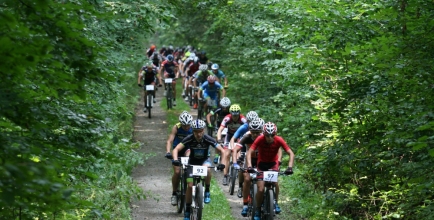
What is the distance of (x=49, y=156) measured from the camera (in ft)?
18.0

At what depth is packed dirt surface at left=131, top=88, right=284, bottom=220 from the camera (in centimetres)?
1288

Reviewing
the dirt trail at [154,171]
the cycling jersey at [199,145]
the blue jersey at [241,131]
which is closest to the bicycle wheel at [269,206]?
the cycling jersey at [199,145]

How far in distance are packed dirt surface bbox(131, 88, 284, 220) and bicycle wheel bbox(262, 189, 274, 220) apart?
6.33ft

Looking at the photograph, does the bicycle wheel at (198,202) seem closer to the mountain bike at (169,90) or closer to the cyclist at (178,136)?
the cyclist at (178,136)

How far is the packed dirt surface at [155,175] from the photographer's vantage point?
507 inches

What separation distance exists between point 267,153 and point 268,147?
125 millimetres

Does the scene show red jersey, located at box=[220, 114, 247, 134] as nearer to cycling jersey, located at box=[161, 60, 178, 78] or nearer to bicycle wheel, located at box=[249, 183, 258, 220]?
bicycle wheel, located at box=[249, 183, 258, 220]

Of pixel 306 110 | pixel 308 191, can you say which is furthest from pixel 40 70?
pixel 306 110

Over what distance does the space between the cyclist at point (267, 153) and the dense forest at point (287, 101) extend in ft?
2.32

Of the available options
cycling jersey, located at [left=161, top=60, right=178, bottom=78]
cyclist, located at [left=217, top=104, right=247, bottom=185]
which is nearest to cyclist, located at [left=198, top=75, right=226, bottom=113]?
cycling jersey, located at [left=161, top=60, right=178, bottom=78]

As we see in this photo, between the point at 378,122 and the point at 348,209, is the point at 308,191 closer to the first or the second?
the point at 348,209

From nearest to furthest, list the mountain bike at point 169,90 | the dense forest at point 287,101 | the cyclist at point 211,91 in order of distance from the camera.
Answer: the dense forest at point 287,101, the cyclist at point 211,91, the mountain bike at point 169,90

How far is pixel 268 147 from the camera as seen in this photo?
37.3ft

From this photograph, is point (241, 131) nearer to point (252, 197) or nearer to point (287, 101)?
point (252, 197)
